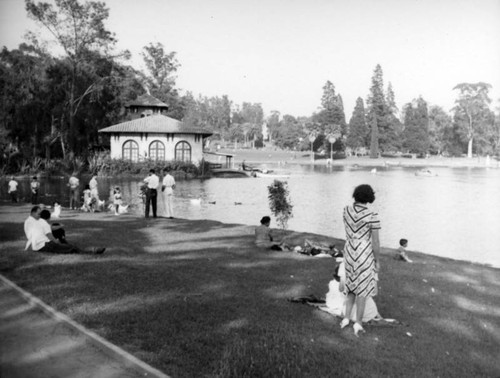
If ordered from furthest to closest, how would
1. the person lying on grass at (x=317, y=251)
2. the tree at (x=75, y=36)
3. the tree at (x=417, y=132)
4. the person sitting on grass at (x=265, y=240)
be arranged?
the tree at (x=417, y=132), the tree at (x=75, y=36), the person sitting on grass at (x=265, y=240), the person lying on grass at (x=317, y=251)

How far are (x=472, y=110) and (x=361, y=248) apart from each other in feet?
340

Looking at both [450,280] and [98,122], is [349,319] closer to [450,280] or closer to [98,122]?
[450,280]

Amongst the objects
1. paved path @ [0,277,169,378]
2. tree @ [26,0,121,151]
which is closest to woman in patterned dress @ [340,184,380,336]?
paved path @ [0,277,169,378]

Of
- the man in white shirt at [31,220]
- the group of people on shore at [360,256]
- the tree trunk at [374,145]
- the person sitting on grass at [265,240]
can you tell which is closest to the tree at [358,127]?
the tree trunk at [374,145]

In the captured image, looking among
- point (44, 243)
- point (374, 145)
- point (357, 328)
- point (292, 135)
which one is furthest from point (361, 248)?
point (292, 135)

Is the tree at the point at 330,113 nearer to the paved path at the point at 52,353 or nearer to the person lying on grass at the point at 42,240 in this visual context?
the person lying on grass at the point at 42,240

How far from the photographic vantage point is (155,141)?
5225cm

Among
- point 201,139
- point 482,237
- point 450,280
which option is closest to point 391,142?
point 201,139

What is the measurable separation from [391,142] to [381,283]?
98531mm

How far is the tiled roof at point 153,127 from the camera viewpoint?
51.2 m

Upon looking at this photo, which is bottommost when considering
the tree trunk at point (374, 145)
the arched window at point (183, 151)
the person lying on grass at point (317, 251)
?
the person lying on grass at point (317, 251)

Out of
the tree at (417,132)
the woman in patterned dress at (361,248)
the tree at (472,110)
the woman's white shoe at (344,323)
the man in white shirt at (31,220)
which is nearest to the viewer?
the woman in patterned dress at (361,248)

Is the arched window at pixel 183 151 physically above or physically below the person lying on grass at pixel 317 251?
above

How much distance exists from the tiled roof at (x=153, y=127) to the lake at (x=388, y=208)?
6027 millimetres
